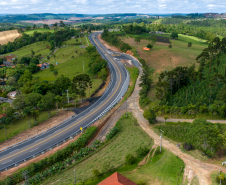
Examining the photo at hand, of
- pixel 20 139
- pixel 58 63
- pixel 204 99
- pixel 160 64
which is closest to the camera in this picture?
pixel 20 139

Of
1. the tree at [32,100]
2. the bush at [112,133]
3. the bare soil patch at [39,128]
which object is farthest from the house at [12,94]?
the bush at [112,133]

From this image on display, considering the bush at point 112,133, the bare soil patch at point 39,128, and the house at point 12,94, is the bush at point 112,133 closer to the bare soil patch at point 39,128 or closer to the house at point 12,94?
the bare soil patch at point 39,128

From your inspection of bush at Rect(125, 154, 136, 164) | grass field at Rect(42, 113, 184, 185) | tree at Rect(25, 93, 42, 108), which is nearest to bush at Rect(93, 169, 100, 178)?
grass field at Rect(42, 113, 184, 185)

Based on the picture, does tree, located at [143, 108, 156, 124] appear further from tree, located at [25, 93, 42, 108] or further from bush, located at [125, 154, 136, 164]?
tree, located at [25, 93, 42, 108]

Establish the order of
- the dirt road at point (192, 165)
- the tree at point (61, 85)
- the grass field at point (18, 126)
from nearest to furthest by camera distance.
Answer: the dirt road at point (192, 165) < the grass field at point (18, 126) < the tree at point (61, 85)

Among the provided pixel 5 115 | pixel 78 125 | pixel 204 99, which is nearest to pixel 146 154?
pixel 78 125

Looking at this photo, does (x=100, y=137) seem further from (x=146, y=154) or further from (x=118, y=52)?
(x=118, y=52)
